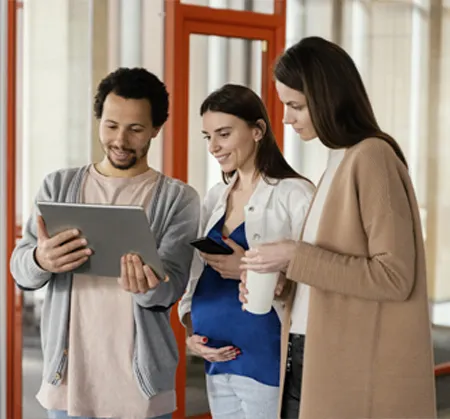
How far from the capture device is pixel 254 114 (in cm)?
198

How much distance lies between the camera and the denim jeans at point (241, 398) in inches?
72.9

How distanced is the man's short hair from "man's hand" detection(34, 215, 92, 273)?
367mm

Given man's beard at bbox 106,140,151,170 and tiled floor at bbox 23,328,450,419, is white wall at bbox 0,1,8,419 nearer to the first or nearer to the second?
tiled floor at bbox 23,328,450,419

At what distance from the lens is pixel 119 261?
1.77 m

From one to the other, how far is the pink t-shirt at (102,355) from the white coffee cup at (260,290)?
13.2 inches

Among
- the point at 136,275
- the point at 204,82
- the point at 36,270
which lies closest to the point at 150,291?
the point at 136,275

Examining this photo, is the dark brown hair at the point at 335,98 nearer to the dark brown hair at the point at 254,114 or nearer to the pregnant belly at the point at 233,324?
the dark brown hair at the point at 254,114

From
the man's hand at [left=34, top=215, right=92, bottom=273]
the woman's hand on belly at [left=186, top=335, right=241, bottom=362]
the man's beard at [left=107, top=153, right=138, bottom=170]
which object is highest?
the man's beard at [left=107, top=153, right=138, bottom=170]

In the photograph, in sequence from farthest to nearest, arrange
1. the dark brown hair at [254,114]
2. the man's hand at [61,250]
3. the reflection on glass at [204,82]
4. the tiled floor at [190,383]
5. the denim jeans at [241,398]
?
the reflection on glass at [204,82], the tiled floor at [190,383], the dark brown hair at [254,114], the denim jeans at [241,398], the man's hand at [61,250]

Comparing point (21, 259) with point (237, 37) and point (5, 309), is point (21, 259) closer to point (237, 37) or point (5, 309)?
point (5, 309)

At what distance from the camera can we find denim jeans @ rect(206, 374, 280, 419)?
1.85m

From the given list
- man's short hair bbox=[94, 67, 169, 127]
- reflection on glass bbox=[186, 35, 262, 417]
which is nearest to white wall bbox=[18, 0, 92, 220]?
reflection on glass bbox=[186, 35, 262, 417]

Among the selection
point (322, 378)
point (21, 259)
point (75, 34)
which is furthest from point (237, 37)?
point (322, 378)

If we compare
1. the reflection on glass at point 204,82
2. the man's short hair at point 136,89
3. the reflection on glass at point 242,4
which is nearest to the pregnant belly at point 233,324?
the man's short hair at point 136,89
